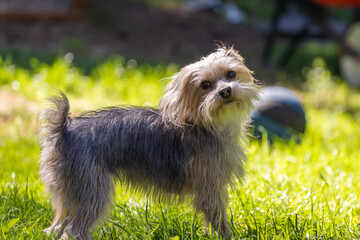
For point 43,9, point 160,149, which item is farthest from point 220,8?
point 160,149

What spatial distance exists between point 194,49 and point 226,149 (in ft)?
23.0

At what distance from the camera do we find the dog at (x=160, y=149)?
3.11 meters

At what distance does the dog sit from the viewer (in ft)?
10.2

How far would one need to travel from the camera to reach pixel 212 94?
303cm

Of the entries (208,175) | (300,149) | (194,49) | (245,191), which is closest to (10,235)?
(208,175)

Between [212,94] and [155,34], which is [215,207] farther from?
[155,34]

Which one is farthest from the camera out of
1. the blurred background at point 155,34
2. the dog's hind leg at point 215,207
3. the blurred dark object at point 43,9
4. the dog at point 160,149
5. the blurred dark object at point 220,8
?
the blurred dark object at point 220,8

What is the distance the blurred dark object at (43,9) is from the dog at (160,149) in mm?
7655

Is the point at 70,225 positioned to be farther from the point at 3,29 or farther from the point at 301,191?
the point at 3,29

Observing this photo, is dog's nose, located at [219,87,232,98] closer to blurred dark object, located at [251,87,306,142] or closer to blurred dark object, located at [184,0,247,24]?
blurred dark object, located at [251,87,306,142]

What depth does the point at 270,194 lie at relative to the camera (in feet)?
13.3

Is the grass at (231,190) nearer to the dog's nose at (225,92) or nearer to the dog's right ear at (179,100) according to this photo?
the dog's right ear at (179,100)

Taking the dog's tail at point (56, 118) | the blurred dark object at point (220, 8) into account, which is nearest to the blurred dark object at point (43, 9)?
the blurred dark object at point (220, 8)

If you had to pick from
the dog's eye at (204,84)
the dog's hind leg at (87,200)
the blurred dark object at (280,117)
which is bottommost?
the blurred dark object at (280,117)
